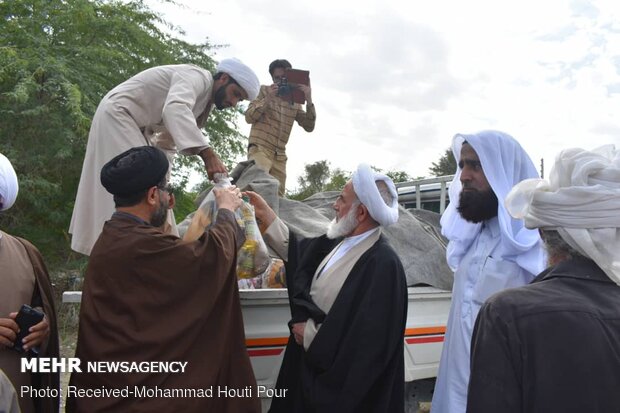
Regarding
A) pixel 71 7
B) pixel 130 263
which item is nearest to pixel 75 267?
pixel 71 7

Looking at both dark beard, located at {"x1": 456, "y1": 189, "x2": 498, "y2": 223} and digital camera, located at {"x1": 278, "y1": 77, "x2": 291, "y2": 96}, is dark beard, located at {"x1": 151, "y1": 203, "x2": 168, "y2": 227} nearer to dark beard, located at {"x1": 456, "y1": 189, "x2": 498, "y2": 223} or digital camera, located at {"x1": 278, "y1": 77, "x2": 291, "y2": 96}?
dark beard, located at {"x1": 456, "y1": 189, "x2": 498, "y2": 223}

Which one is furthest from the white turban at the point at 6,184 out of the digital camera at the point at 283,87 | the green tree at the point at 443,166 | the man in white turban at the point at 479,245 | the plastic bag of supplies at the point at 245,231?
the green tree at the point at 443,166

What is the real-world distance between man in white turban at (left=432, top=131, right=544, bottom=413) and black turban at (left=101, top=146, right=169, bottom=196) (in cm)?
185

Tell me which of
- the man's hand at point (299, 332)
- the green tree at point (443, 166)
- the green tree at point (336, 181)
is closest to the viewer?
the man's hand at point (299, 332)

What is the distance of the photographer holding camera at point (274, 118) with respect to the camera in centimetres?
584

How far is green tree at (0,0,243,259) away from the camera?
307 inches

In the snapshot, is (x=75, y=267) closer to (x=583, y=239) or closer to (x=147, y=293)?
(x=147, y=293)

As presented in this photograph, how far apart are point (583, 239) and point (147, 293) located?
1.78m

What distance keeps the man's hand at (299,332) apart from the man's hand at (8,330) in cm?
140

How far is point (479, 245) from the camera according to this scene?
3.40 meters

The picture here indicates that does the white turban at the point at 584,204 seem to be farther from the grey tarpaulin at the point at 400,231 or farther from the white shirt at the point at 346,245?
the grey tarpaulin at the point at 400,231

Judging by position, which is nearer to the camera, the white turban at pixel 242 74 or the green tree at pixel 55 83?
the white turban at pixel 242 74

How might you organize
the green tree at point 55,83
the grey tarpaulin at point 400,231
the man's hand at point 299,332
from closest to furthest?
the man's hand at point 299,332, the grey tarpaulin at point 400,231, the green tree at point 55,83

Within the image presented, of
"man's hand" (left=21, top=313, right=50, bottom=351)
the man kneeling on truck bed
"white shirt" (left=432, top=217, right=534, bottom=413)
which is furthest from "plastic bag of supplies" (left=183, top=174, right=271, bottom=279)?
"white shirt" (left=432, top=217, right=534, bottom=413)
